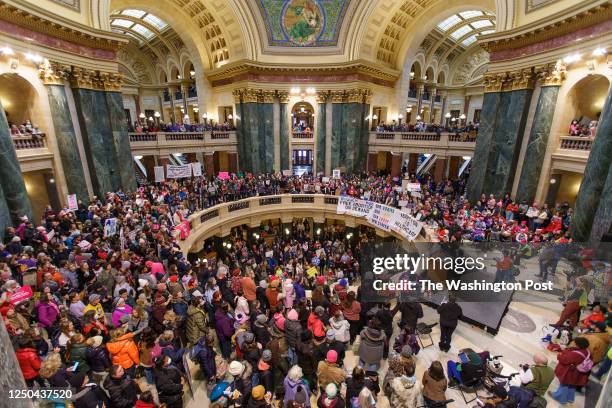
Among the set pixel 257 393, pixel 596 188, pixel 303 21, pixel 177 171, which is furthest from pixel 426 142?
pixel 257 393

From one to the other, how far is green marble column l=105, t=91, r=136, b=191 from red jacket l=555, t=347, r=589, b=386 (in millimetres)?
17414

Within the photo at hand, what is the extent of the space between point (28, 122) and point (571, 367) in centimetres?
1812

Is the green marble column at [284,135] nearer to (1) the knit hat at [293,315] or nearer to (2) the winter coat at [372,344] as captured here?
(1) the knit hat at [293,315]

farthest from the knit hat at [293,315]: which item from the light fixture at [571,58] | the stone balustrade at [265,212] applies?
the light fixture at [571,58]

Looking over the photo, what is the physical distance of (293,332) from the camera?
5227 millimetres

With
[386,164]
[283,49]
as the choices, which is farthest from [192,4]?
[386,164]

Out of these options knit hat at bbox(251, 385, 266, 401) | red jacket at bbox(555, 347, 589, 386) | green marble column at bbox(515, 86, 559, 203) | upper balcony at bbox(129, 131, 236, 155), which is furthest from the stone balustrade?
knit hat at bbox(251, 385, 266, 401)

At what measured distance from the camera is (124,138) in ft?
50.4

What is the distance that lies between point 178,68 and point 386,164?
69.7ft

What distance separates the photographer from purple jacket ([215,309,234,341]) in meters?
5.75

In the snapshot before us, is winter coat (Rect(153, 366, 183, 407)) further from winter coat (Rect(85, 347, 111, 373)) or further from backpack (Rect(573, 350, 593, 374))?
backpack (Rect(573, 350, 593, 374))

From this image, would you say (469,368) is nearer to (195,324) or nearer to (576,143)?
(195,324)

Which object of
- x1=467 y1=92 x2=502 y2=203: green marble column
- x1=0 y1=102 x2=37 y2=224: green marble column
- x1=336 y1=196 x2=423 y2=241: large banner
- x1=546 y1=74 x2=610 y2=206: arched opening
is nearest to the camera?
x1=0 y1=102 x2=37 y2=224: green marble column

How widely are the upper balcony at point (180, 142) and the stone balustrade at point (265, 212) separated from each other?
6744 mm
